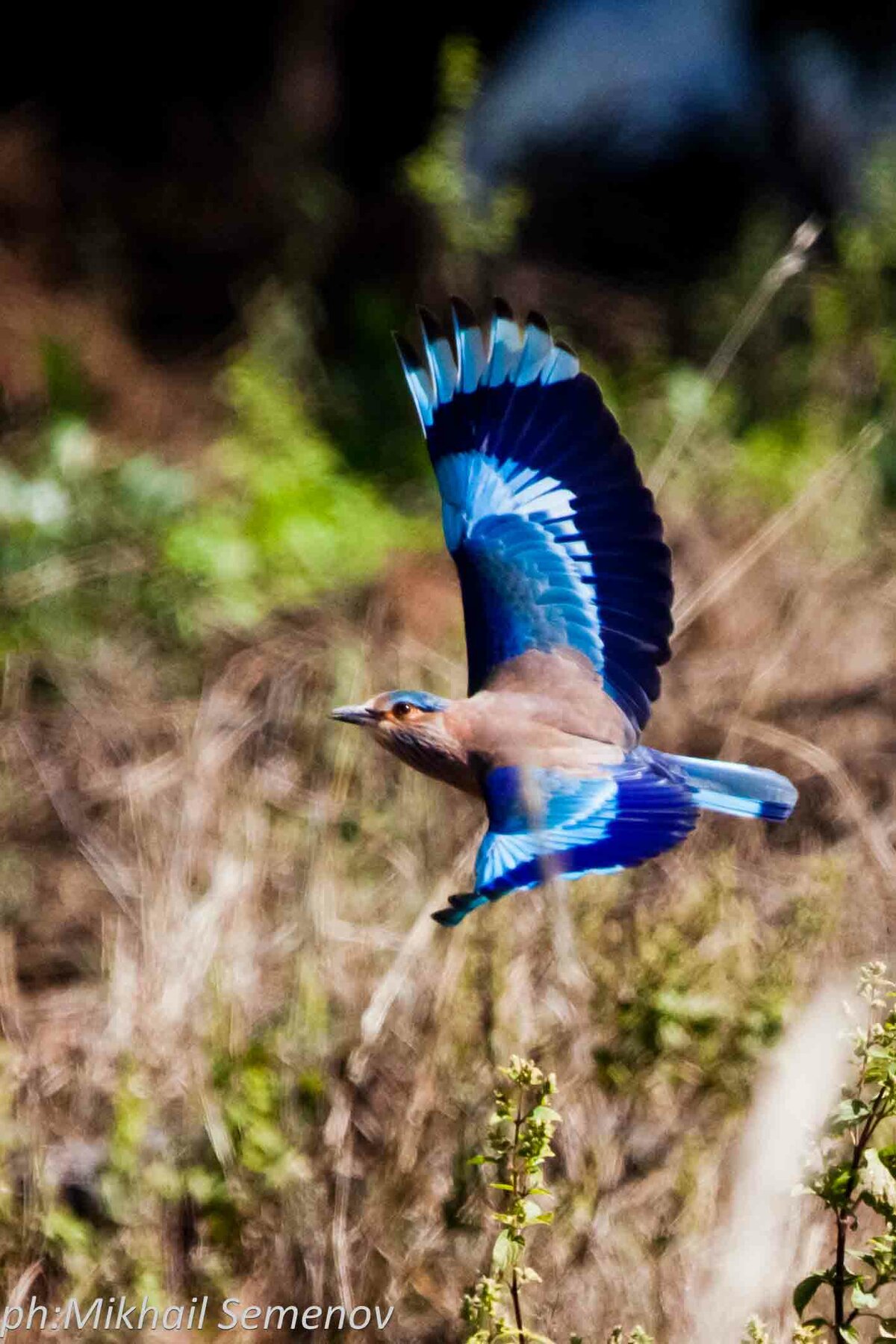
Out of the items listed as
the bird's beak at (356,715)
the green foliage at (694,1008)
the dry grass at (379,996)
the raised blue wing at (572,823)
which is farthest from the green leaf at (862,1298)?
the bird's beak at (356,715)

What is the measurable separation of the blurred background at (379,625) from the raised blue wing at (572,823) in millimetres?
398

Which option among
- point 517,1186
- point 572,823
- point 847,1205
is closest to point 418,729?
point 572,823

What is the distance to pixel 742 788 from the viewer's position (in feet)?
10.3

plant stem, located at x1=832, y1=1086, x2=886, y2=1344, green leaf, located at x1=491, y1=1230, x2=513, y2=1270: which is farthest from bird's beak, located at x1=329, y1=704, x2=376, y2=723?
plant stem, located at x1=832, y1=1086, x2=886, y2=1344

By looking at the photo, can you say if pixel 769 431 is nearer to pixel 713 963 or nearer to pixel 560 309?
pixel 560 309

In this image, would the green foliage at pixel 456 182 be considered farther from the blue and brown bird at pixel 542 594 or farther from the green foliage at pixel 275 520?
the blue and brown bird at pixel 542 594

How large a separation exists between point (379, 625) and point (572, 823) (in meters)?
1.88

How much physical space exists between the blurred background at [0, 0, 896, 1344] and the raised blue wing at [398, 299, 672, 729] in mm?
432

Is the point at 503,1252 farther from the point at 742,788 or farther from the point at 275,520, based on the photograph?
the point at 275,520

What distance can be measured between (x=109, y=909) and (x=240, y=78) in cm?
435

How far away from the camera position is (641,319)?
698 centimetres

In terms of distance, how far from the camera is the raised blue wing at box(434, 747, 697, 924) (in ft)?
8.54

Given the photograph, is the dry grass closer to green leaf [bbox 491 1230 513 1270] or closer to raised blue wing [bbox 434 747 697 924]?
raised blue wing [bbox 434 747 697 924]

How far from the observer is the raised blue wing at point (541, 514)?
3307 millimetres
